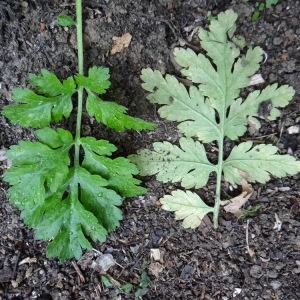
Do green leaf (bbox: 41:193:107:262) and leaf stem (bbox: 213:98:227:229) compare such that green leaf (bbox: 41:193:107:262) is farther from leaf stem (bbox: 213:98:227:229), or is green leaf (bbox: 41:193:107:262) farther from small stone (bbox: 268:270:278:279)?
small stone (bbox: 268:270:278:279)

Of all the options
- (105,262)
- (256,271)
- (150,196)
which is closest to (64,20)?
(150,196)

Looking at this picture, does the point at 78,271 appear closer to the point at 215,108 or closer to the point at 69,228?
the point at 69,228

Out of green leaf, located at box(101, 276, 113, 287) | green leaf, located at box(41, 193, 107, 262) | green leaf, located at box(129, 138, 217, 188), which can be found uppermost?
green leaf, located at box(129, 138, 217, 188)

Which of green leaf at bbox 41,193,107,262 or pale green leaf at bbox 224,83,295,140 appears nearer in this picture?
green leaf at bbox 41,193,107,262

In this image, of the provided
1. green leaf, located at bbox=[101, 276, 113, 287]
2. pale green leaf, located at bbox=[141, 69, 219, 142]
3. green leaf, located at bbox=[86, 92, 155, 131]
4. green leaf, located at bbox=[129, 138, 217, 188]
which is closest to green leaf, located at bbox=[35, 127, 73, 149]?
green leaf, located at bbox=[86, 92, 155, 131]

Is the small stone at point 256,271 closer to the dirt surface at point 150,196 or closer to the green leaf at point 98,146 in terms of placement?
the dirt surface at point 150,196

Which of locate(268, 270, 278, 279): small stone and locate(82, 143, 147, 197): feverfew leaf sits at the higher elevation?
locate(82, 143, 147, 197): feverfew leaf

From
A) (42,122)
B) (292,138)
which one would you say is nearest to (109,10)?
(42,122)
